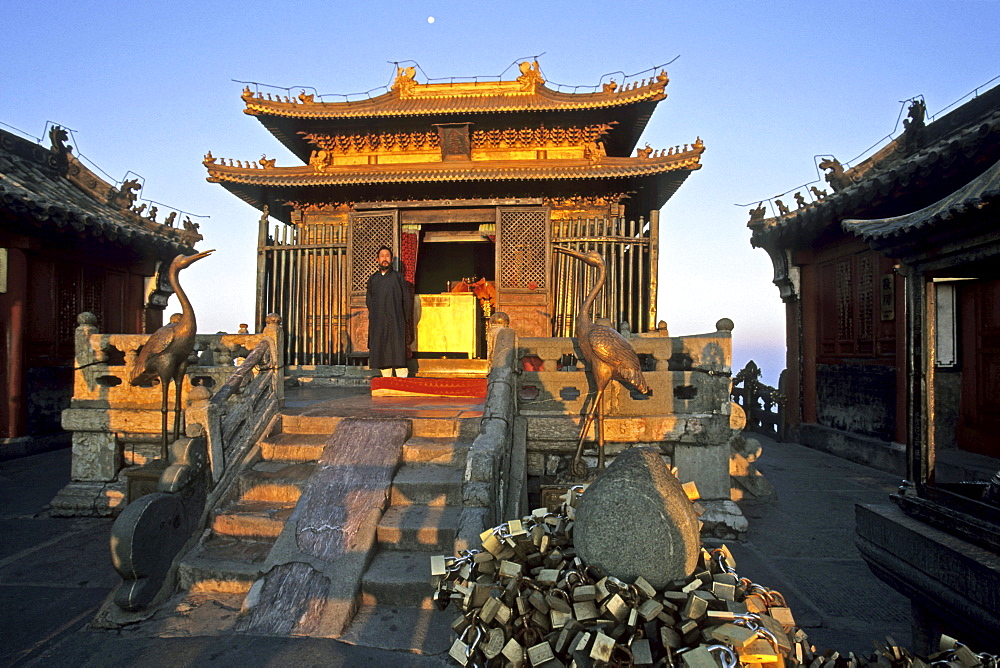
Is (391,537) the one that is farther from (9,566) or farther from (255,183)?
(255,183)

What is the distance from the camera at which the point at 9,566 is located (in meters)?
4.78

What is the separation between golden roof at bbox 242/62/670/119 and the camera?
10.9m

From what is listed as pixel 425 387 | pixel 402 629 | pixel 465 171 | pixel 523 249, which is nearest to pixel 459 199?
pixel 465 171

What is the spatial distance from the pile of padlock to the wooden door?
713cm

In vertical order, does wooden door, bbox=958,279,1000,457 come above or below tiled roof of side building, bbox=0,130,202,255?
below

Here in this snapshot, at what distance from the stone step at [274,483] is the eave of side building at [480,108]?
8.57m

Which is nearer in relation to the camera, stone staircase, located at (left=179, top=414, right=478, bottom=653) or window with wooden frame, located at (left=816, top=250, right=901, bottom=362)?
stone staircase, located at (left=179, top=414, right=478, bottom=653)

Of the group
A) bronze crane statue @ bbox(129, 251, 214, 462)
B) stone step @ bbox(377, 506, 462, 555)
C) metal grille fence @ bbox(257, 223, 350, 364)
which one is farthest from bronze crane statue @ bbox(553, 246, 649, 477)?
metal grille fence @ bbox(257, 223, 350, 364)

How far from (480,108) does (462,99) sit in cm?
112

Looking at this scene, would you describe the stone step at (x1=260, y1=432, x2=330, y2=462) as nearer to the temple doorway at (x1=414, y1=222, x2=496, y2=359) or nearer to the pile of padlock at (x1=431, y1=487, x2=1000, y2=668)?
the pile of padlock at (x1=431, y1=487, x2=1000, y2=668)

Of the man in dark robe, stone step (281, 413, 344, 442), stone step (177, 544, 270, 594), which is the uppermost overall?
the man in dark robe

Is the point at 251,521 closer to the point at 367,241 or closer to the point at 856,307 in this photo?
the point at 367,241

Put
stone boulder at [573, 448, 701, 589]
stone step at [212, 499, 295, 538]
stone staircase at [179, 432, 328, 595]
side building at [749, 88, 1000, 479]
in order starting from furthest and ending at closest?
stone step at [212, 499, 295, 538] → stone staircase at [179, 432, 328, 595] → side building at [749, 88, 1000, 479] → stone boulder at [573, 448, 701, 589]

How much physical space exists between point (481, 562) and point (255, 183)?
1008 centimetres
